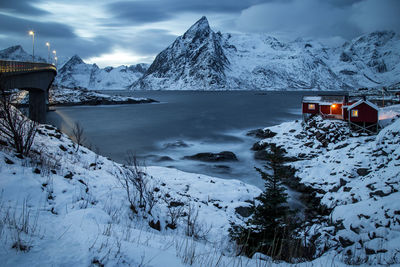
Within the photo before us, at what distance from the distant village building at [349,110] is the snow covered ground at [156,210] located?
518cm

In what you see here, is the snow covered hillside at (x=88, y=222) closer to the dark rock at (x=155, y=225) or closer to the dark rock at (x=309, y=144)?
the dark rock at (x=155, y=225)

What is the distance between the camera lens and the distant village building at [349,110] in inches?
1067

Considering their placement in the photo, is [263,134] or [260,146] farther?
[263,134]

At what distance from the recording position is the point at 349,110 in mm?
28031

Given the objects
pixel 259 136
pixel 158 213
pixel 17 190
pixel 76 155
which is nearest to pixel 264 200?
pixel 158 213

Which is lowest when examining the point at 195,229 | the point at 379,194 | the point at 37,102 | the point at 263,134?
the point at 379,194

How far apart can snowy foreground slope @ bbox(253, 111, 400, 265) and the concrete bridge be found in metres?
15.1

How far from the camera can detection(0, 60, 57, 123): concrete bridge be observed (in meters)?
21.4

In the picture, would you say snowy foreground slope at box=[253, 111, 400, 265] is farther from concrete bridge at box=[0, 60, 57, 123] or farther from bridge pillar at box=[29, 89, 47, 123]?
bridge pillar at box=[29, 89, 47, 123]

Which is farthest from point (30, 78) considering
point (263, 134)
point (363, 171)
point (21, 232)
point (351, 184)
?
point (363, 171)

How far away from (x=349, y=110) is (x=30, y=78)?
3882 cm

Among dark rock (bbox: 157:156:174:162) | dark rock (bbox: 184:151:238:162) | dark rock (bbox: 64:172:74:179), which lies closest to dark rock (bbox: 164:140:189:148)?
dark rock (bbox: 157:156:174:162)

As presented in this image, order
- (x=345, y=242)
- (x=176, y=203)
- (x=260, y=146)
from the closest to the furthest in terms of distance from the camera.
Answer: (x=345, y=242), (x=176, y=203), (x=260, y=146)

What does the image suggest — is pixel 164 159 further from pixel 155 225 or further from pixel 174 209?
pixel 155 225
